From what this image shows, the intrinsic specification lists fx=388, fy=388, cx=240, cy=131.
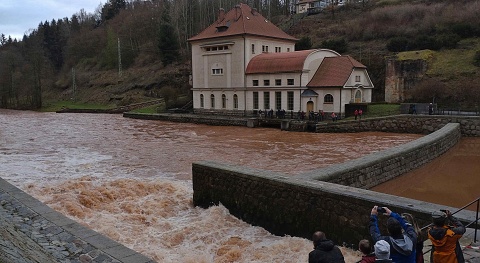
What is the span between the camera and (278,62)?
1524 inches

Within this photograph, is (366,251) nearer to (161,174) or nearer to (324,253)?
(324,253)

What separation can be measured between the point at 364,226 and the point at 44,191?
37.3ft

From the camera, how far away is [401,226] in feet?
16.8

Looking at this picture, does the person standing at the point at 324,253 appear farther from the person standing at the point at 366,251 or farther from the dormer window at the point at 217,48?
the dormer window at the point at 217,48

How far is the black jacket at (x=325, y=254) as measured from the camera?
4844 millimetres

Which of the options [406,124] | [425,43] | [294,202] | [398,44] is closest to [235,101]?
[406,124]

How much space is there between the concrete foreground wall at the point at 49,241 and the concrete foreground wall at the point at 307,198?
4.50m

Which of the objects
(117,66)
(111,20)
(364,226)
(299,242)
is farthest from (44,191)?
(111,20)

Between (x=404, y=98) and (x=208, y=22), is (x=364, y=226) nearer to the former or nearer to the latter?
(x=404, y=98)

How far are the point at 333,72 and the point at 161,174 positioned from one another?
23.3 meters

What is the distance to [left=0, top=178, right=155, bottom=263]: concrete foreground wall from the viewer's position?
6.46 metres

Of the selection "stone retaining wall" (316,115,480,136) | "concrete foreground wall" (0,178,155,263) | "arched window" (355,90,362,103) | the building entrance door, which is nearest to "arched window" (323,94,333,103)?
the building entrance door

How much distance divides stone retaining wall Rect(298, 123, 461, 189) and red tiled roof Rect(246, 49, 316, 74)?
17762 mm

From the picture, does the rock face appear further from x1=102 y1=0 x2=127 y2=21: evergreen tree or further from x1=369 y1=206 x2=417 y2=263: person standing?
x1=102 y1=0 x2=127 y2=21: evergreen tree
